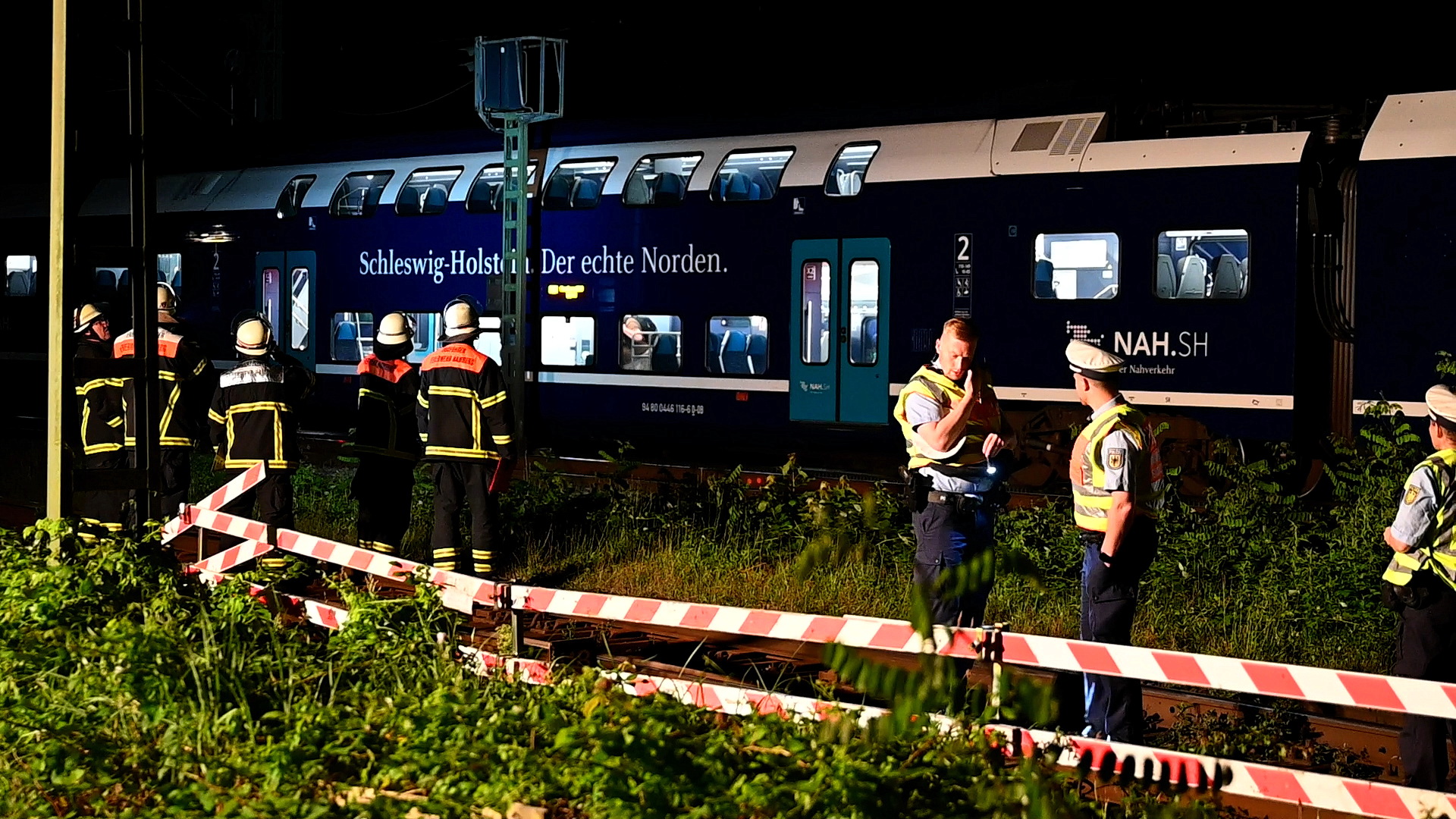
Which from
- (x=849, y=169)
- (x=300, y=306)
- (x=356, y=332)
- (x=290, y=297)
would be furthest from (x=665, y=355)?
(x=290, y=297)

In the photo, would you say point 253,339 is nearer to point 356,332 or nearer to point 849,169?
point 849,169

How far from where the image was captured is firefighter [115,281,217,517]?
12320 millimetres

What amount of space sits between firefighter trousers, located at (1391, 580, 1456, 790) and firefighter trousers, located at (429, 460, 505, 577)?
20.1 ft

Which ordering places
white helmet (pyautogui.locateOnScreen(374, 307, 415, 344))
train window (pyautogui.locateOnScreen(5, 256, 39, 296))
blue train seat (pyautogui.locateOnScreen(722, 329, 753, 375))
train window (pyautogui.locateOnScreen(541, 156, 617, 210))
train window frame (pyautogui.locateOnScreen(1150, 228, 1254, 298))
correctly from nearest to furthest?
1. white helmet (pyautogui.locateOnScreen(374, 307, 415, 344))
2. train window frame (pyautogui.locateOnScreen(1150, 228, 1254, 298))
3. blue train seat (pyautogui.locateOnScreen(722, 329, 753, 375))
4. train window (pyautogui.locateOnScreen(541, 156, 617, 210))
5. train window (pyautogui.locateOnScreen(5, 256, 39, 296))

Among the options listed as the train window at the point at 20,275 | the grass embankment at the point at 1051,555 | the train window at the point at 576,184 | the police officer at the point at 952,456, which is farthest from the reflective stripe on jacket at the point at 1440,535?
the train window at the point at 20,275

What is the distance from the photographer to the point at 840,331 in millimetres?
18078

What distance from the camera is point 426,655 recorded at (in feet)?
23.4

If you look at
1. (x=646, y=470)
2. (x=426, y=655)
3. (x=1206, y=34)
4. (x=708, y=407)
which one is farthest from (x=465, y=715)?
(x=1206, y=34)

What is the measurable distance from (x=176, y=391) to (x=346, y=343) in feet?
35.0

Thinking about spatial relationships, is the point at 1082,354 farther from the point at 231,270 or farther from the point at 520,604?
the point at 231,270

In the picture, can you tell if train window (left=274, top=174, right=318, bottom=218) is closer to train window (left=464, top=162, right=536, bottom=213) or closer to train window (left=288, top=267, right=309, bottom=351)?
train window (left=288, top=267, right=309, bottom=351)

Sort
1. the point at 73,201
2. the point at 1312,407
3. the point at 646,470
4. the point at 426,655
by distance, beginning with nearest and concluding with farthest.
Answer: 1. the point at 426,655
2. the point at 73,201
3. the point at 1312,407
4. the point at 646,470

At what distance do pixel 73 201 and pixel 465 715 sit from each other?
14.4ft

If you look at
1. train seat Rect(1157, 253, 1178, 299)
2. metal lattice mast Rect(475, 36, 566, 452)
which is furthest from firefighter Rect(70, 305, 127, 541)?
train seat Rect(1157, 253, 1178, 299)
